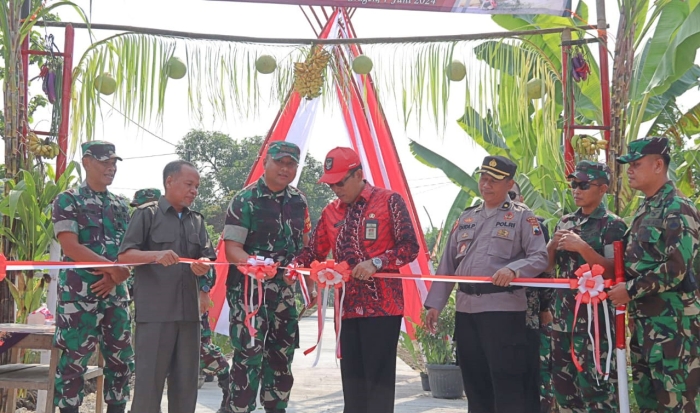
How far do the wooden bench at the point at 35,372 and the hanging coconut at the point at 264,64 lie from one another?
257cm

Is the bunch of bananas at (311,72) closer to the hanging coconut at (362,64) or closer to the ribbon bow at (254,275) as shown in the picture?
the hanging coconut at (362,64)

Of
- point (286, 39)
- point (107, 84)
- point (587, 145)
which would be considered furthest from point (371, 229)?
point (107, 84)

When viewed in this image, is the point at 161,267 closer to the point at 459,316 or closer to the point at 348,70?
the point at 459,316

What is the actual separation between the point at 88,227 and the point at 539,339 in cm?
268

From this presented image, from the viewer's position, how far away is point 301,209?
175 inches

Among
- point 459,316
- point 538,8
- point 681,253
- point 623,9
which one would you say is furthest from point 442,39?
point 681,253

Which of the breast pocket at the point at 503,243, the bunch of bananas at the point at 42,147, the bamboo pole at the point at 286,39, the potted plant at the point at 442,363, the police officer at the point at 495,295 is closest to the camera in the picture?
the police officer at the point at 495,295

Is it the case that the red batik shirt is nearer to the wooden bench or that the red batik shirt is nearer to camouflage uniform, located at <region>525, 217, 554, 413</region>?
camouflage uniform, located at <region>525, 217, 554, 413</region>

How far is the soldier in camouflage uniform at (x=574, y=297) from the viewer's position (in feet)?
12.9

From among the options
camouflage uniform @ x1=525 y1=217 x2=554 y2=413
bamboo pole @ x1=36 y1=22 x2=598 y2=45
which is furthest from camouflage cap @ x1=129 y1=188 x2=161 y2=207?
camouflage uniform @ x1=525 y1=217 x2=554 y2=413

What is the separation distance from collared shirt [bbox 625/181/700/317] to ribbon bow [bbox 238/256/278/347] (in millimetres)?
1733

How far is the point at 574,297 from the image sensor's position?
13.2 ft

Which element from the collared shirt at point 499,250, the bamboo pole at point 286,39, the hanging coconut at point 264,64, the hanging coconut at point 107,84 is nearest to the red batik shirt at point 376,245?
the collared shirt at point 499,250

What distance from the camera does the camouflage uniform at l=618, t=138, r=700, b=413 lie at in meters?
3.45
